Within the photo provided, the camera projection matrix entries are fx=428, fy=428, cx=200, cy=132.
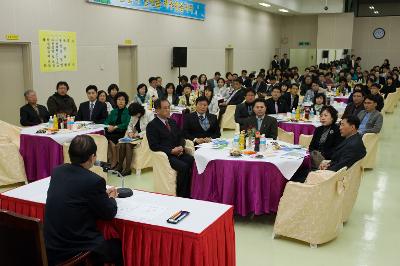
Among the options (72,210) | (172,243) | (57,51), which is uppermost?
(57,51)

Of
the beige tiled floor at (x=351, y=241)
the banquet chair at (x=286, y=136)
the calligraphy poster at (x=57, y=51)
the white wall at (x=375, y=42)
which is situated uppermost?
the white wall at (x=375, y=42)

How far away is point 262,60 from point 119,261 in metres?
18.9

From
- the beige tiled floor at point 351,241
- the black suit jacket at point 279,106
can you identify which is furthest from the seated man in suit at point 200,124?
the black suit jacket at point 279,106

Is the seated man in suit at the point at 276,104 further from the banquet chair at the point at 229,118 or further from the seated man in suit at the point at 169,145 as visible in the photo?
the seated man in suit at the point at 169,145

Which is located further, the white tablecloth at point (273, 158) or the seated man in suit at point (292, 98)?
the seated man in suit at point (292, 98)

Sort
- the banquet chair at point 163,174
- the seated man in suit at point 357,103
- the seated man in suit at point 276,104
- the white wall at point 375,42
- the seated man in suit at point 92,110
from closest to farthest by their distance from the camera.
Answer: the banquet chair at point 163,174 → the seated man in suit at point 92,110 → the seated man in suit at point 357,103 → the seated man in suit at point 276,104 → the white wall at point 375,42

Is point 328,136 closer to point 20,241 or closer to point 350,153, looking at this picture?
point 350,153

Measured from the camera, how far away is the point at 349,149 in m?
4.64

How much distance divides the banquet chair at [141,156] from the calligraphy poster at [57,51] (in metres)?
3.37

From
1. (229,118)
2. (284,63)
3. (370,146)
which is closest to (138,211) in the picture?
(370,146)

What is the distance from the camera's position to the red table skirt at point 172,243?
281cm

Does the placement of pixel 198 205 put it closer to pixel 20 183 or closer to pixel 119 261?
pixel 119 261

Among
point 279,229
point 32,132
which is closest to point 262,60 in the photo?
point 32,132

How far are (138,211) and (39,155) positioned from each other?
3640 mm
